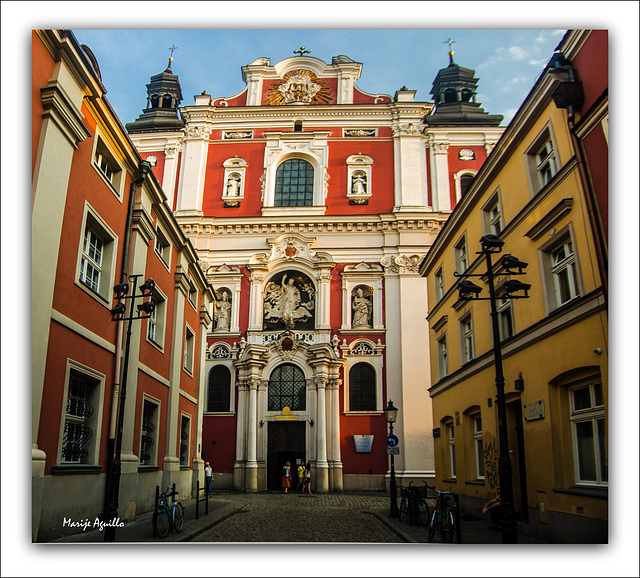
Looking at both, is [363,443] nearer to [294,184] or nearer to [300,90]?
[294,184]

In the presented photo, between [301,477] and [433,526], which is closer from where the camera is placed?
[433,526]

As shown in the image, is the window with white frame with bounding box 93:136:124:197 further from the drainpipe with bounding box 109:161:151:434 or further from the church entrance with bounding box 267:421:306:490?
the church entrance with bounding box 267:421:306:490

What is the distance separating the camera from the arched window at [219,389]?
83.0ft

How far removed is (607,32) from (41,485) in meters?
9.19

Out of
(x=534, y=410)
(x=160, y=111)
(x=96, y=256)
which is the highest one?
(x=160, y=111)

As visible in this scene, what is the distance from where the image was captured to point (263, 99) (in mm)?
28500

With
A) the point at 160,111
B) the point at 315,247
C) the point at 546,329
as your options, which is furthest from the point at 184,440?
the point at 160,111

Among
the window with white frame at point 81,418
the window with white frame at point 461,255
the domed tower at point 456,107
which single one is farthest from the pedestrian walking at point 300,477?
the domed tower at point 456,107

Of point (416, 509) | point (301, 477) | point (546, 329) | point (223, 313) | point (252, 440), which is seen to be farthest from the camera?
point (223, 313)

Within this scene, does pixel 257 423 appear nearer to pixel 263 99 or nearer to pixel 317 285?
pixel 317 285

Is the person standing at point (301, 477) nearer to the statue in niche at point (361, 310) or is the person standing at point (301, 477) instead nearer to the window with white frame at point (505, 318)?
the statue in niche at point (361, 310)

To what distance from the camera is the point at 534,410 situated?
9578mm

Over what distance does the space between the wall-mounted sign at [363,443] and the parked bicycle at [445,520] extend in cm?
1547

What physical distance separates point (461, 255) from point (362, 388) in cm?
1188
